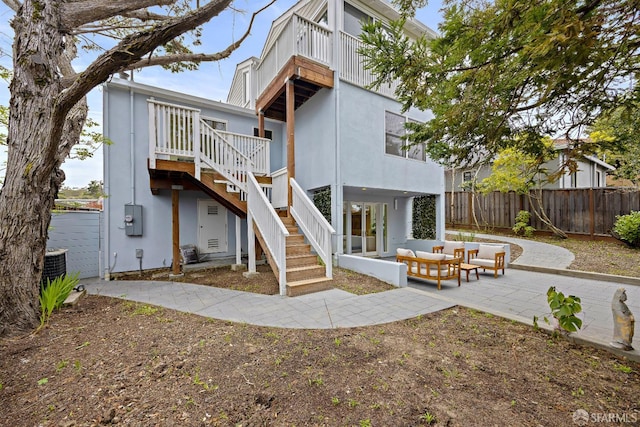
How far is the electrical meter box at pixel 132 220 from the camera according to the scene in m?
7.31

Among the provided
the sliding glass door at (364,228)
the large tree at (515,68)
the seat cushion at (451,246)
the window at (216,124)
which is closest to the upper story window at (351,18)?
the window at (216,124)

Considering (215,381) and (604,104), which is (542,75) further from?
(215,381)

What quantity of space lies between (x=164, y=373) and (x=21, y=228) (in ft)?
9.39

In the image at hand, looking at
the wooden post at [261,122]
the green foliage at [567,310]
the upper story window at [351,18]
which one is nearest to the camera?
the green foliage at [567,310]

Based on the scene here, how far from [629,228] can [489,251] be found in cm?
568

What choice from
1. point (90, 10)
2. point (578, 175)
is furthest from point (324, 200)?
point (578, 175)

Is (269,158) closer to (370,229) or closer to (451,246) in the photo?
(370,229)

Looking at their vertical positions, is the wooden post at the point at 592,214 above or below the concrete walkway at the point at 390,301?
above

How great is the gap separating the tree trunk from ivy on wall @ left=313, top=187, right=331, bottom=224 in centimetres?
556

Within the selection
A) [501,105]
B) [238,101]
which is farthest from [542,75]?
[238,101]

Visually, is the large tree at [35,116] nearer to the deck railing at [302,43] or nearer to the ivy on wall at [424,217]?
the deck railing at [302,43]

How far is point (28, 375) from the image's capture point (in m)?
2.55

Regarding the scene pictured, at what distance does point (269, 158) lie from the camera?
801cm

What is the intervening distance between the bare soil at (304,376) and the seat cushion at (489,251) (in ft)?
13.8
